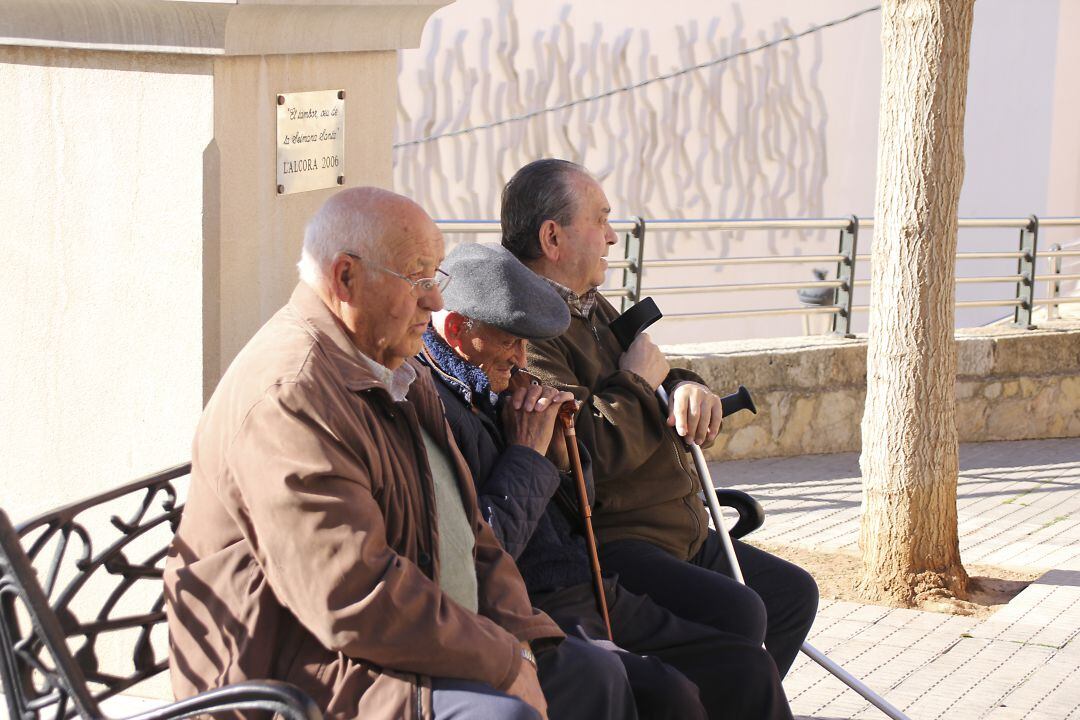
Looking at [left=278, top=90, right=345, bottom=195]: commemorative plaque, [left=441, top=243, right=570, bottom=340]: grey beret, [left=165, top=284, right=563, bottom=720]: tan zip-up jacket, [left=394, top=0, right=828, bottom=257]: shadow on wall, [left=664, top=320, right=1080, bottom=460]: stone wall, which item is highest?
[left=394, top=0, right=828, bottom=257]: shadow on wall

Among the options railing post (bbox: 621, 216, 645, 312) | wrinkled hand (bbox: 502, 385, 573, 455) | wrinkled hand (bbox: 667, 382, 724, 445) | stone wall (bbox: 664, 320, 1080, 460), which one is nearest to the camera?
wrinkled hand (bbox: 502, 385, 573, 455)

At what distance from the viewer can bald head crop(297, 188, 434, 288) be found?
260 centimetres

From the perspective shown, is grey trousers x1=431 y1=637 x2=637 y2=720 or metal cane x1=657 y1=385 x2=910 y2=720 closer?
grey trousers x1=431 y1=637 x2=637 y2=720

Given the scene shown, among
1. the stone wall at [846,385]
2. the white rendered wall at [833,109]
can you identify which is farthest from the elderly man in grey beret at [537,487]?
the white rendered wall at [833,109]

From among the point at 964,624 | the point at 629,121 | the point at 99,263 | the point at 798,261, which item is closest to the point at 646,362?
the point at 99,263

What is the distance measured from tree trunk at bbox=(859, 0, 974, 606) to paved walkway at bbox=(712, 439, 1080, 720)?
0.33 meters

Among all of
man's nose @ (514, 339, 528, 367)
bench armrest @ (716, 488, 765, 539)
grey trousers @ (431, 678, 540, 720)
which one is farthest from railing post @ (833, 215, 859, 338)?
grey trousers @ (431, 678, 540, 720)

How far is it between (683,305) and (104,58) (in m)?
11.6

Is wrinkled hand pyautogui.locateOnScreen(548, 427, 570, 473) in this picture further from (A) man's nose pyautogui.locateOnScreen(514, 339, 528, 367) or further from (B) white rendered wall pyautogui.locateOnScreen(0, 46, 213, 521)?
(B) white rendered wall pyautogui.locateOnScreen(0, 46, 213, 521)

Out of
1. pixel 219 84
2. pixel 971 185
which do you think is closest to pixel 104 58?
pixel 219 84

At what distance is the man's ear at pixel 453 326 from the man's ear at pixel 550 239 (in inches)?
23.1

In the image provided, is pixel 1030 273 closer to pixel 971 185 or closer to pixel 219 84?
pixel 971 185

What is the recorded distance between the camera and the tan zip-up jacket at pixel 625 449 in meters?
3.52

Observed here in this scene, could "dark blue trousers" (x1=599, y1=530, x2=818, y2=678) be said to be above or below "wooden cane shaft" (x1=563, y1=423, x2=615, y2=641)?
below
